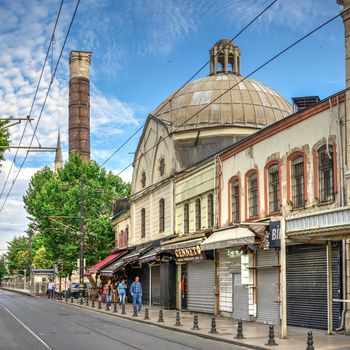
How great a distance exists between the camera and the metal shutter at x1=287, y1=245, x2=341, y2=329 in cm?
1961

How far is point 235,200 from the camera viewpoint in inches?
1073

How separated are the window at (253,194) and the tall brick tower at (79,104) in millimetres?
63032

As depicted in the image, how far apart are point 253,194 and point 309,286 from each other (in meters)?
5.46

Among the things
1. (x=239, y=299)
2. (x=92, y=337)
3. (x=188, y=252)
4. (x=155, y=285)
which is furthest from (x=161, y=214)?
(x=92, y=337)

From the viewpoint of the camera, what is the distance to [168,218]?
3534cm

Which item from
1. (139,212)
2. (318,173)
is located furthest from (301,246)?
(139,212)

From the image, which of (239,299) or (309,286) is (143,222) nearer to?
(239,299)

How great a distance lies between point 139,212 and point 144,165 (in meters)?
3.33

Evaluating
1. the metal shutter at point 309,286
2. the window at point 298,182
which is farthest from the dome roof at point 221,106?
the metal shutter at point 309,286

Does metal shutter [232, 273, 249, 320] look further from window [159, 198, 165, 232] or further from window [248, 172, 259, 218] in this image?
window [159, 198, 165, 232]

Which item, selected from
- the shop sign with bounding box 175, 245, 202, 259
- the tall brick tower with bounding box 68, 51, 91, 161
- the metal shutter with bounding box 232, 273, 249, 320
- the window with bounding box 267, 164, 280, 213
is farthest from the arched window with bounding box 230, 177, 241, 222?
the tall brick tower with bounding box 68, 51, 91, 161

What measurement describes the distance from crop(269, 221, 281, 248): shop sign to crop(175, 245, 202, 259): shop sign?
32.7 ft

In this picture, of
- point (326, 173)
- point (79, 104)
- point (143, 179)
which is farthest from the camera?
point (79, 104)

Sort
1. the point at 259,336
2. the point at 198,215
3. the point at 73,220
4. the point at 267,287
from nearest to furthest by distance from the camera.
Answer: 1. the point at 259,336
2. the point at 267,287
3. the point at 198,215
4. the point at 73,220
